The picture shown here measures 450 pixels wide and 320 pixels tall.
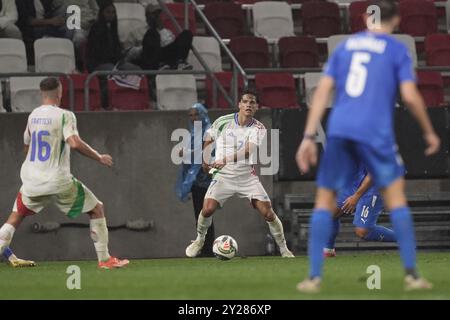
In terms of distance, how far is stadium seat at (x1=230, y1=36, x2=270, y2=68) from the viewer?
20828 mm

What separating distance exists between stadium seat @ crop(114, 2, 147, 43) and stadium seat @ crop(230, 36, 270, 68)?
4.77 ft

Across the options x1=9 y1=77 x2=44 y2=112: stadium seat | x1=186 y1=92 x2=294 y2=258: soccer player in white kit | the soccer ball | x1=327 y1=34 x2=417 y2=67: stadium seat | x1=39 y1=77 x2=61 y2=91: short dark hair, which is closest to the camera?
x1=39 y1=77 x2=61 y2=91: short dark hair

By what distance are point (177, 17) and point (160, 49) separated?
236 centimetres

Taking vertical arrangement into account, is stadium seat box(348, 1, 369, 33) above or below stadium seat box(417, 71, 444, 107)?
above

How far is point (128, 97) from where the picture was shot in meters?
19.6

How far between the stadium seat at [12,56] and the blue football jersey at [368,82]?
1024 cm

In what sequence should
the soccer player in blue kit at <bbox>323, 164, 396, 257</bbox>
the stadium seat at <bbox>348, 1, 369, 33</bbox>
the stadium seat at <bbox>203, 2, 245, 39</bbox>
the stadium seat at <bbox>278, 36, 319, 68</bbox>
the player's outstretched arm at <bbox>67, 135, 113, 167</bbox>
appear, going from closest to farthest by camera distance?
the player's outstretched arm at <bbox>67, 135, 113, 167</bbox> → the soccer player in blue kit at <bbox>323, 164, 396, 257</bbox> → the stadium seat at <bbox>278, 36, 319, 68</bbox> → the stadium seat at <bbox>203, 2, 245, 39</bbox> → the stadium seat at <bbox>348, 1, 369, 33</bbox>

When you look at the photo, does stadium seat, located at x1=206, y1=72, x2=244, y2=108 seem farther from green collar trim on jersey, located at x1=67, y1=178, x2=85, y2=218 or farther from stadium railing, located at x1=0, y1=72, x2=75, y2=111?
green collar trim on jersey, located at x1=67, y1=178, x2=85, y2=218

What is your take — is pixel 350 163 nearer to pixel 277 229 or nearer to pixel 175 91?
pixel 277 229

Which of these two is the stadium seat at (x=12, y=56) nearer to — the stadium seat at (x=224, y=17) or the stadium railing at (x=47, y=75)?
the stadium railing at (x=47, y=75)

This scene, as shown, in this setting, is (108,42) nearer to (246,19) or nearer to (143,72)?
(143,72)

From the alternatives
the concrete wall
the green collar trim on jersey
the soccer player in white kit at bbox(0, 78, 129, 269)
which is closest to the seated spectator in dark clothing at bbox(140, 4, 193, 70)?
the concrete wall

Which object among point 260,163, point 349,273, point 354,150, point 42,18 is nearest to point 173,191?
point 260,163
